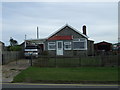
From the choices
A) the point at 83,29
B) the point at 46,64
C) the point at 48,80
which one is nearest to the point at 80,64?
the point at 46,64

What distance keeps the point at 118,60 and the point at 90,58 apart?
254 centimetres

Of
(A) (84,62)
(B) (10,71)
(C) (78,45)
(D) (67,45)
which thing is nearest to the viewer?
(B) (10,71)

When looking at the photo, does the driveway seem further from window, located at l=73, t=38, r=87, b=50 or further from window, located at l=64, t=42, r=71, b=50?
window, located at l=73, t=38, r=87, b=50

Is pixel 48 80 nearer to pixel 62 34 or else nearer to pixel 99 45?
pixel 62 34

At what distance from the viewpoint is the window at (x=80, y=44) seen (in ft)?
86.0

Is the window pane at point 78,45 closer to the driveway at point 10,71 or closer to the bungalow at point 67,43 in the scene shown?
the bungalow at point 67,43

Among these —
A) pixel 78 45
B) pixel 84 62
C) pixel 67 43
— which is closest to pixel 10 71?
pixel 84 62

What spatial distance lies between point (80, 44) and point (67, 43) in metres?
1.91

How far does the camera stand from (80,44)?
26.4m

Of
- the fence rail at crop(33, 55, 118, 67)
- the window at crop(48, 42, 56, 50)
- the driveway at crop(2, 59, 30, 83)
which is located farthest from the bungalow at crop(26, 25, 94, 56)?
the driveway at crop(2, 59, 30, 83)

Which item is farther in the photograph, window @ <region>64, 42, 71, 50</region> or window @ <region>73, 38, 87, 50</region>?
window @ <region>64, 42, 71, 50</region>

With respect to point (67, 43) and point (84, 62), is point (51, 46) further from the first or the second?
point (84, 62)

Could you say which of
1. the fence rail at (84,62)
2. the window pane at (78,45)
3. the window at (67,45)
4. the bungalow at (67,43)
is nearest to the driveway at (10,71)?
the fence rail at (84,62)

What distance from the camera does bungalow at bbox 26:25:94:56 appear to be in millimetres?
26297
